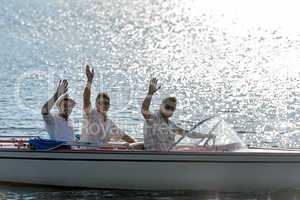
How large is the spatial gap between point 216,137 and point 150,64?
21419 mm

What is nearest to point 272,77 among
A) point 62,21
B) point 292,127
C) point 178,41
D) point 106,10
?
point 292,127

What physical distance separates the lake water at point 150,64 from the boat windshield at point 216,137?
93 cm

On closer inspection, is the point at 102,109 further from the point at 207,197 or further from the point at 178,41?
the point at 178,41

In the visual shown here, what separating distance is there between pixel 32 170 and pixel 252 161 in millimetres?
4174

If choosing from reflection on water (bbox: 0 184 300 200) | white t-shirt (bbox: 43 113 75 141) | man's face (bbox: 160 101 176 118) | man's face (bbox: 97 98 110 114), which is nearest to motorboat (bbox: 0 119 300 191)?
reflection on water (bbox: 0 184 300 200)

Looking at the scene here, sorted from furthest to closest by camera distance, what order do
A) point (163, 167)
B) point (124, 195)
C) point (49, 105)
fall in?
point (49, 105) < point (124, 195) < point (163, 167)

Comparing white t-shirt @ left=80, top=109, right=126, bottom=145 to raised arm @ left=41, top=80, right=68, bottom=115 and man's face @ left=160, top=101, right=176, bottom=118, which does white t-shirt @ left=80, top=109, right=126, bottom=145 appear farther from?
man's face @ left=160, top=101, right=176, bottom=118

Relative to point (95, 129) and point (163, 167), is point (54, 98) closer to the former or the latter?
point (95, 129)

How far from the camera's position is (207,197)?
12.8 meters

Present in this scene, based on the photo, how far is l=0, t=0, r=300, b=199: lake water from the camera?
69.7ft

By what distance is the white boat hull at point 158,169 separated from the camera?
12.5 metres

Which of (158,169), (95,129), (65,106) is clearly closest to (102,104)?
(95,129)

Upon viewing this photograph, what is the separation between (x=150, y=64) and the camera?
112ft

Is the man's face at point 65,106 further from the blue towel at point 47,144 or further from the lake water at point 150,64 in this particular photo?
the lake water at point 150,64
